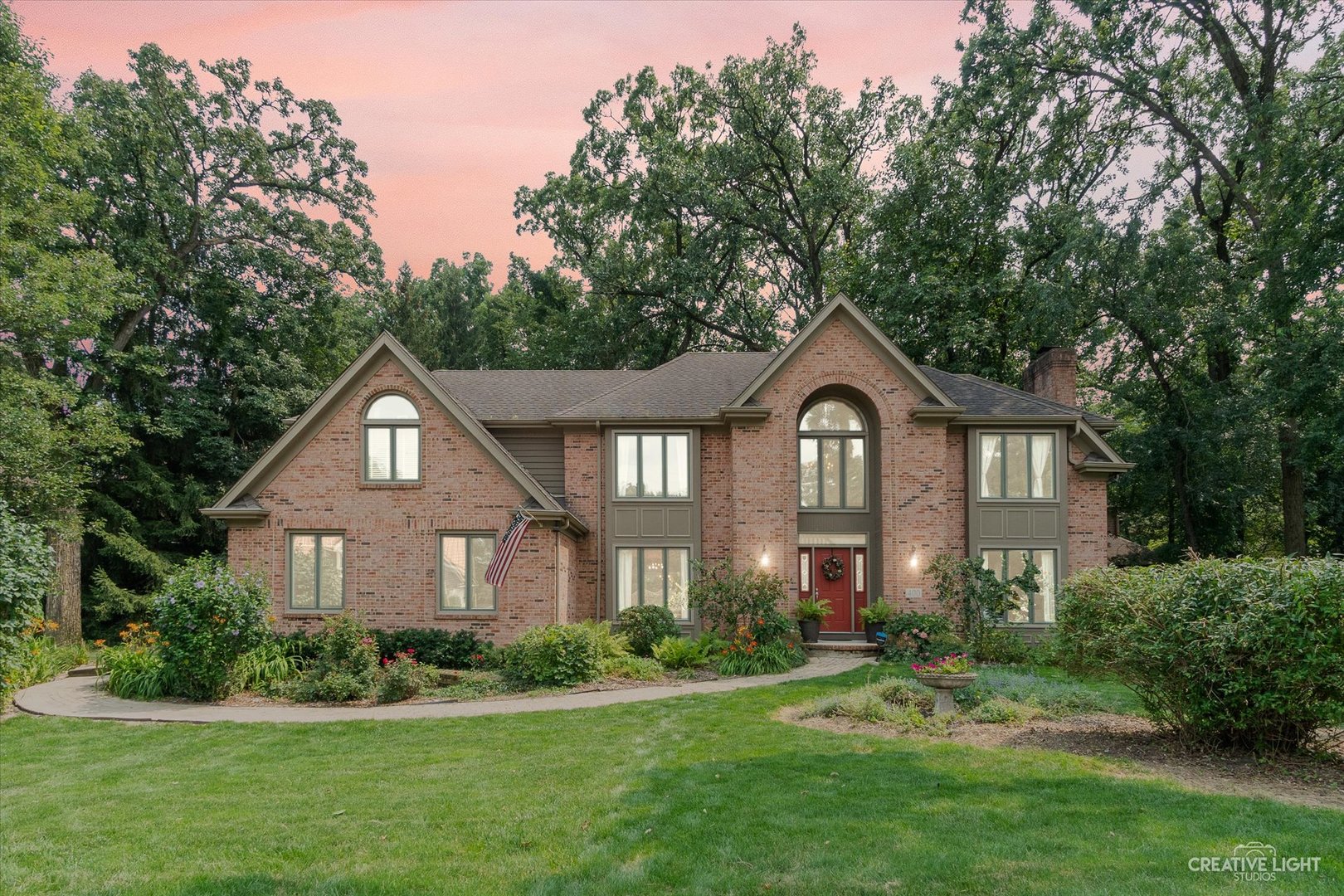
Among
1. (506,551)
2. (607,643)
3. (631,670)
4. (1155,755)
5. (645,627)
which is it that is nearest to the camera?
(1155,755)

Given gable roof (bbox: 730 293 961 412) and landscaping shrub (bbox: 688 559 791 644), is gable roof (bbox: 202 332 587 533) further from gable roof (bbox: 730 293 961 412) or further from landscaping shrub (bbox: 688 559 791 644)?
gable roof (bbox: 730 293 961 412)

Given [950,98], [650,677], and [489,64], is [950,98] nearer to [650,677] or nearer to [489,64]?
[489,64]

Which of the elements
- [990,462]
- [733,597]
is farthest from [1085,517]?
[733,597]

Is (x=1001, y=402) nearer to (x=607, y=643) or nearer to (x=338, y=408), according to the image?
(x=607, y=643)

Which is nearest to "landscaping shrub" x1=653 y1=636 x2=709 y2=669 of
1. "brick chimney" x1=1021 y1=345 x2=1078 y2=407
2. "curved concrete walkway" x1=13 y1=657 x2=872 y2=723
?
"curved concrete walkway" x1=13 y1=657 x2=872 y2=723

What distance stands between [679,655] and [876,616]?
5116mm

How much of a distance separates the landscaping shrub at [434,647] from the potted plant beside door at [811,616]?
712 cm

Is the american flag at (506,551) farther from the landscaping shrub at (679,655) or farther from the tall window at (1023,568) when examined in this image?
the tall window at (1023,568)

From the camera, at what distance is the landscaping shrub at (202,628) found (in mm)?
12250

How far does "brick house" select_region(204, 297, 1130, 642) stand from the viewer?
1641cm

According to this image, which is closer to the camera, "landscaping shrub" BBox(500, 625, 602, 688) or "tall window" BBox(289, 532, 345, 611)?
"landscaping shrub" BBox(500, 625, 602, 688)

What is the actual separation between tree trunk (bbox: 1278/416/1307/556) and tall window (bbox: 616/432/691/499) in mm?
16968

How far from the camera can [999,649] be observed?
53.6 ft

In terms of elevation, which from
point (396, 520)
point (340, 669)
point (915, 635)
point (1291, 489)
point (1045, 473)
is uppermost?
point (1045, 473)
